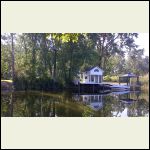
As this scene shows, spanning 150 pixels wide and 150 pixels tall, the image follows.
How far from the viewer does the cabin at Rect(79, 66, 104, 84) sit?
7.70 meters

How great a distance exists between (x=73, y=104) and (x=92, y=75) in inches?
32.1

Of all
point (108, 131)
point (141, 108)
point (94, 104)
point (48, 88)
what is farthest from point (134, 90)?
point (108, 131)

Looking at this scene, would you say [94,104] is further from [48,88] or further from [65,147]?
[65,147]

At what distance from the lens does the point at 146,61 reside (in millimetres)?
7531

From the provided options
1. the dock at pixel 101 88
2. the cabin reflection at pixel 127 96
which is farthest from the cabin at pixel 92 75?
the cabin reflection at pixel 127 96

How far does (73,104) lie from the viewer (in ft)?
24.6

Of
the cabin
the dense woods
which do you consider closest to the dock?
the cabin

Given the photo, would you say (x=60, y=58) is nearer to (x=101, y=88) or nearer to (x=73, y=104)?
(x=73, y=104)

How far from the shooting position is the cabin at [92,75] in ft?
25.3

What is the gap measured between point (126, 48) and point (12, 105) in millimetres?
2993

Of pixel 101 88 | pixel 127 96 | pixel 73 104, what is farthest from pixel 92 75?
pixel 127 96

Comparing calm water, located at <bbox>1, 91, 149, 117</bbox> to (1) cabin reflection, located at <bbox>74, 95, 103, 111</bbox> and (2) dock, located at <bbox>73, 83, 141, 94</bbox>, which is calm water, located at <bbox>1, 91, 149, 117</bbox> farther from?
(2) dock, located at <bbox>73, 83, 141, 94</bbox>

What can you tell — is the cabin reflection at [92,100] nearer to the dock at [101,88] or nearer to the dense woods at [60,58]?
the dock at [101,88]

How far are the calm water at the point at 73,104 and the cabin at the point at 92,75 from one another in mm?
356
